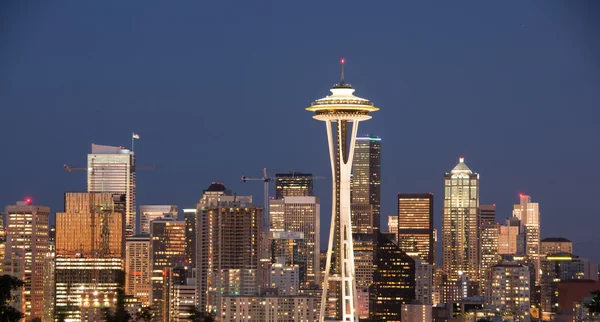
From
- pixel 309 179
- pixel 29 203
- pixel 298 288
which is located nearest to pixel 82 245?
pixel 29 203

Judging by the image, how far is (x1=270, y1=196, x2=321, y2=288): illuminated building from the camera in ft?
468

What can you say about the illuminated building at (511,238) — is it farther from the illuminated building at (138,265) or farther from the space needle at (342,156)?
the space needle at (342,156)

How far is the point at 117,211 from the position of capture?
152 m

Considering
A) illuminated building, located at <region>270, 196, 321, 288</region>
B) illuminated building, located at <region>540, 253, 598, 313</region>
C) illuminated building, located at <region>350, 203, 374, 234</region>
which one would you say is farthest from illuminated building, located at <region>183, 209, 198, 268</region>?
illuminated building, located at <region>540, 253, 598, 313</region>

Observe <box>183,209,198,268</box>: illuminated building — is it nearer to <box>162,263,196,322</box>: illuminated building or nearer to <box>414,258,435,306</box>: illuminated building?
<box>162,263,196,322</box>: illuminated building

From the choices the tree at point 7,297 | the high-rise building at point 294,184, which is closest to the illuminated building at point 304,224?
the high-rise building at point 294,184

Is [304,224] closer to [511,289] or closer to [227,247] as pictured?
[227,247]

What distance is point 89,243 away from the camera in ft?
454

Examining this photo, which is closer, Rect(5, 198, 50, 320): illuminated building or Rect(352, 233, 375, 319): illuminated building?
Rect(5, 198, 50, 320): illuminated building

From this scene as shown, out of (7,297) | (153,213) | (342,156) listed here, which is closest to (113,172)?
(153,213)

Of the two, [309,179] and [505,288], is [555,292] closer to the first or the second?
[505,288]

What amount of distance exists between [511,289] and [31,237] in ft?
141

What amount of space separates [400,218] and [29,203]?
1832 inches

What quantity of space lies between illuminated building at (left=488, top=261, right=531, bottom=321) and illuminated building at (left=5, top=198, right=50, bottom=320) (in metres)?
37.8
